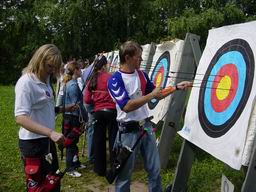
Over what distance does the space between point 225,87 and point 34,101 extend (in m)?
1.66

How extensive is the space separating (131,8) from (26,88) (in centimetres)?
2482

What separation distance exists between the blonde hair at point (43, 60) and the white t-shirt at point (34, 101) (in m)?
0.05

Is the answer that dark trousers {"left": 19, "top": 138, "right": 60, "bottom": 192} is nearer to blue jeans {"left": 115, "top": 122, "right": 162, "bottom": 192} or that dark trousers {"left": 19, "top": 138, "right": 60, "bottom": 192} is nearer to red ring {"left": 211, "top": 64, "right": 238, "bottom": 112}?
blue jeans {"left": 115, "top": 122, "right": 162, "bottom": 192}

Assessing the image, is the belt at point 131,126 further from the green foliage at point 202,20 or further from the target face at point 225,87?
the green foliage at point 202,20

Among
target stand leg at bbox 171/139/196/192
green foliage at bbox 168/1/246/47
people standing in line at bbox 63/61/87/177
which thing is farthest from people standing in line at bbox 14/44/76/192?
green foliage at bbox 168/1/246/47

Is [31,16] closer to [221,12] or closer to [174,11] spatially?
[174,11]

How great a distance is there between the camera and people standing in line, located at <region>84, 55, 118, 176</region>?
16.3ft

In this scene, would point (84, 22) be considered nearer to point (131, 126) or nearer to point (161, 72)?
point (161, 72)

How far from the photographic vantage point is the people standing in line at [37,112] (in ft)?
8.92

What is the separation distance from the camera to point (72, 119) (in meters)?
5.32

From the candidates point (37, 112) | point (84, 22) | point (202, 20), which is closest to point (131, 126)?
point (37, 112)

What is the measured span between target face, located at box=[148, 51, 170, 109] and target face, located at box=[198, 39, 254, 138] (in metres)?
1.54

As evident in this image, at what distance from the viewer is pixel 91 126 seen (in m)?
5.40

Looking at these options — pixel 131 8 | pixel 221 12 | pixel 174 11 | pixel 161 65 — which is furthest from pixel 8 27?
pixel 161 65
